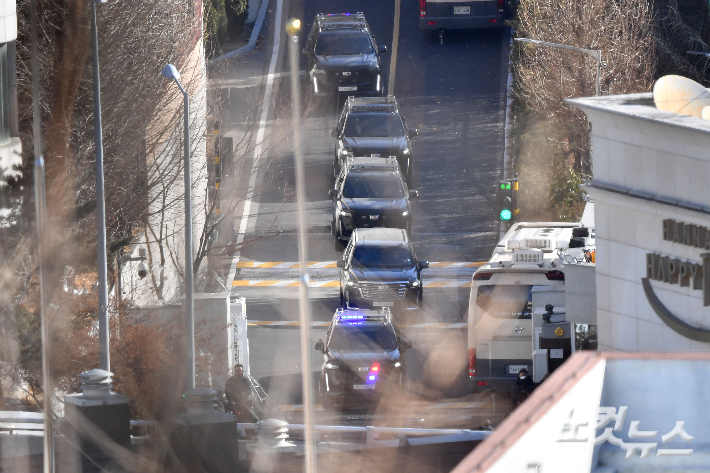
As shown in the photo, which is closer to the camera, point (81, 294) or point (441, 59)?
point (81, 294)

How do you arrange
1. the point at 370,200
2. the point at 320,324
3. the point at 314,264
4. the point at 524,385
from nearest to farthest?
the point at 524,385
the point at 320,324
the point at 370,200
the point at 314,264

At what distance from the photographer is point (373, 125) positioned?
116ft

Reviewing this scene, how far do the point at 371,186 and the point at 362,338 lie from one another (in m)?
9.81

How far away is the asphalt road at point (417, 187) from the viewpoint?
27.2 metres

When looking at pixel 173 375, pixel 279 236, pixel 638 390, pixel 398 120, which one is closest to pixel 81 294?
pixel 173 375

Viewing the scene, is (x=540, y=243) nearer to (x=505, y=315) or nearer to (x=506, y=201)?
(x=505, y=315)

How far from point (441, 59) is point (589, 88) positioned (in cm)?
1305

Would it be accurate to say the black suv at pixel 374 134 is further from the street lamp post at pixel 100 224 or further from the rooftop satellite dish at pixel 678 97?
the rooftop satellite dish at pixel 678 97

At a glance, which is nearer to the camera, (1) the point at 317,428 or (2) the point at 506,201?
(1) the point at 317,428

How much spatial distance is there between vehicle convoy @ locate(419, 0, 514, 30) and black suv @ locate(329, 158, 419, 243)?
538 inches

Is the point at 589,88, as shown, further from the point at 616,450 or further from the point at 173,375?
the point at 616,450

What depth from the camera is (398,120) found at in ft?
117

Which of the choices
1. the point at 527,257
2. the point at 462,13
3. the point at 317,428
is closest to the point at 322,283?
the point at 527,257

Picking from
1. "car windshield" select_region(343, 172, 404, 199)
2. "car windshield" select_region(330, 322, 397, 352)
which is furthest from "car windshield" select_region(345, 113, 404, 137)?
"car windshield" select_region(330, 322, 397, 352)
